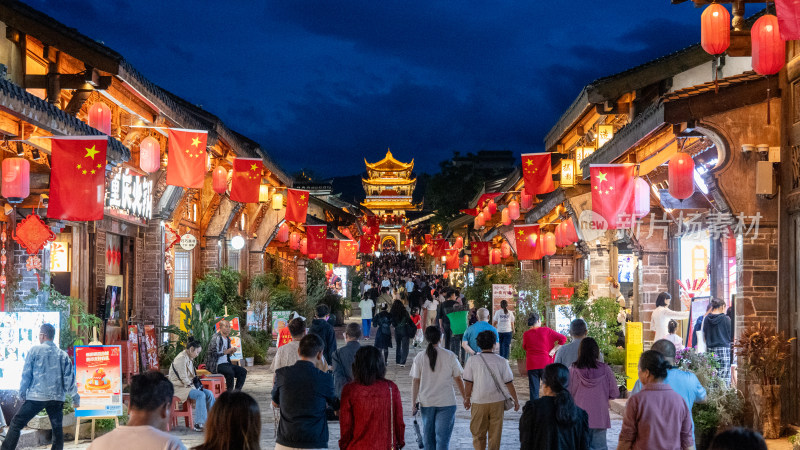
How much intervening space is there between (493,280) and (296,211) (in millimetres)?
7675

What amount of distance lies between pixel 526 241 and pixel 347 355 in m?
15.1

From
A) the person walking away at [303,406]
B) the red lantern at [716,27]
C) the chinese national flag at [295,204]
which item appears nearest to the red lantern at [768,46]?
the red lantern at [716,27]

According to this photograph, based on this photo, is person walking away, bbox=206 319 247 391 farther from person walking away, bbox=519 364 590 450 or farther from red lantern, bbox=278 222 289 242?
red lantern, bbox=278 222 289 242

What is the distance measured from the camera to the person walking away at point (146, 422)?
4.50 meters

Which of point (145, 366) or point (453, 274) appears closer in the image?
point (145, 366)

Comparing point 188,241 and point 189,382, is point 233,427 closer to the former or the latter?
point 189,382

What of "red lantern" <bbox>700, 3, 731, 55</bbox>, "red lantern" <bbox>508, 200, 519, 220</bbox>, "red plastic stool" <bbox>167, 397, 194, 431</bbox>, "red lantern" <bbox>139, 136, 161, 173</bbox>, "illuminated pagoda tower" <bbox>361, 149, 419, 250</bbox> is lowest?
"red plastic stool" <bbox>167, 397, 194, 431</bbox>

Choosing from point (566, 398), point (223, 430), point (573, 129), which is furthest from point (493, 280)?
point (223, 430)

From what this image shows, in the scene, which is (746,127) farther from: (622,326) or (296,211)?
(296,211)

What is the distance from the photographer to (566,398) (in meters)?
6.14

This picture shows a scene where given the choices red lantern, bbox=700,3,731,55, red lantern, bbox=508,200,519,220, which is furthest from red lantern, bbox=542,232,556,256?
red lantern, bbox=700,3,731,55

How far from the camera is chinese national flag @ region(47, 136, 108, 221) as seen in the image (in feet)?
36.7

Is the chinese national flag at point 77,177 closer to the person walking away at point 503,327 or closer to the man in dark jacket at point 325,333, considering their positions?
the man in dark jacket at point 325,333

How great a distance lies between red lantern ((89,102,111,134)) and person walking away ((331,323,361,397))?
5556 millimetres
